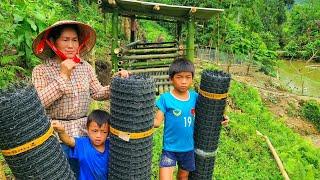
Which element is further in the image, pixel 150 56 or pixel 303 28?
pixel 303 28

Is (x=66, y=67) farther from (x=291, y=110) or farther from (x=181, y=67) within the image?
(x=291, y=110)

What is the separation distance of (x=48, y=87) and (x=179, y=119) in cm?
A: 132

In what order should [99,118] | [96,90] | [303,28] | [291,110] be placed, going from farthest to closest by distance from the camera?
[303,28]
[291,110]
[96,90]
[99,118]

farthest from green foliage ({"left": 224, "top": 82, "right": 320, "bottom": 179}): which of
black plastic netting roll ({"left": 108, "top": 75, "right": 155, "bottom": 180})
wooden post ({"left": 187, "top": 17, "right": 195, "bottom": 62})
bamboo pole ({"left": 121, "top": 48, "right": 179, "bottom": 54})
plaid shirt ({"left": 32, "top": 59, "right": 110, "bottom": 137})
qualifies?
black plastic netting roll ({"left": 108, "top": 75, "right": 155, "bottom": 180})

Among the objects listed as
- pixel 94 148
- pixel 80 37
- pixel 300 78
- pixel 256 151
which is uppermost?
pixel 80 37

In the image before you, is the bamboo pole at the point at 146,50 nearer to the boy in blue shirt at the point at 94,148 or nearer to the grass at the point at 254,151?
the grass at the point at 254,151

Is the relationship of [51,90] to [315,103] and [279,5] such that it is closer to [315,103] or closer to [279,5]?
[315,103]

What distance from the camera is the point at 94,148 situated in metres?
2.57

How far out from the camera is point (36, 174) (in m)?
1.95

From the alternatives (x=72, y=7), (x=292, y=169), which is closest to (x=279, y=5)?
(x=72, y=7)

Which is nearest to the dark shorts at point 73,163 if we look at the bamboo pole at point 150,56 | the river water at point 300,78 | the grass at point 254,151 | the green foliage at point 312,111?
the grass at point 254,151

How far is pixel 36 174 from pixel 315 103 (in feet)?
47.2

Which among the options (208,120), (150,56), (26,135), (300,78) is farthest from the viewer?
(300,78)

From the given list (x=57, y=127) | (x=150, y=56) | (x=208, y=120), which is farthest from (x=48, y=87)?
(x=150, y=56)
